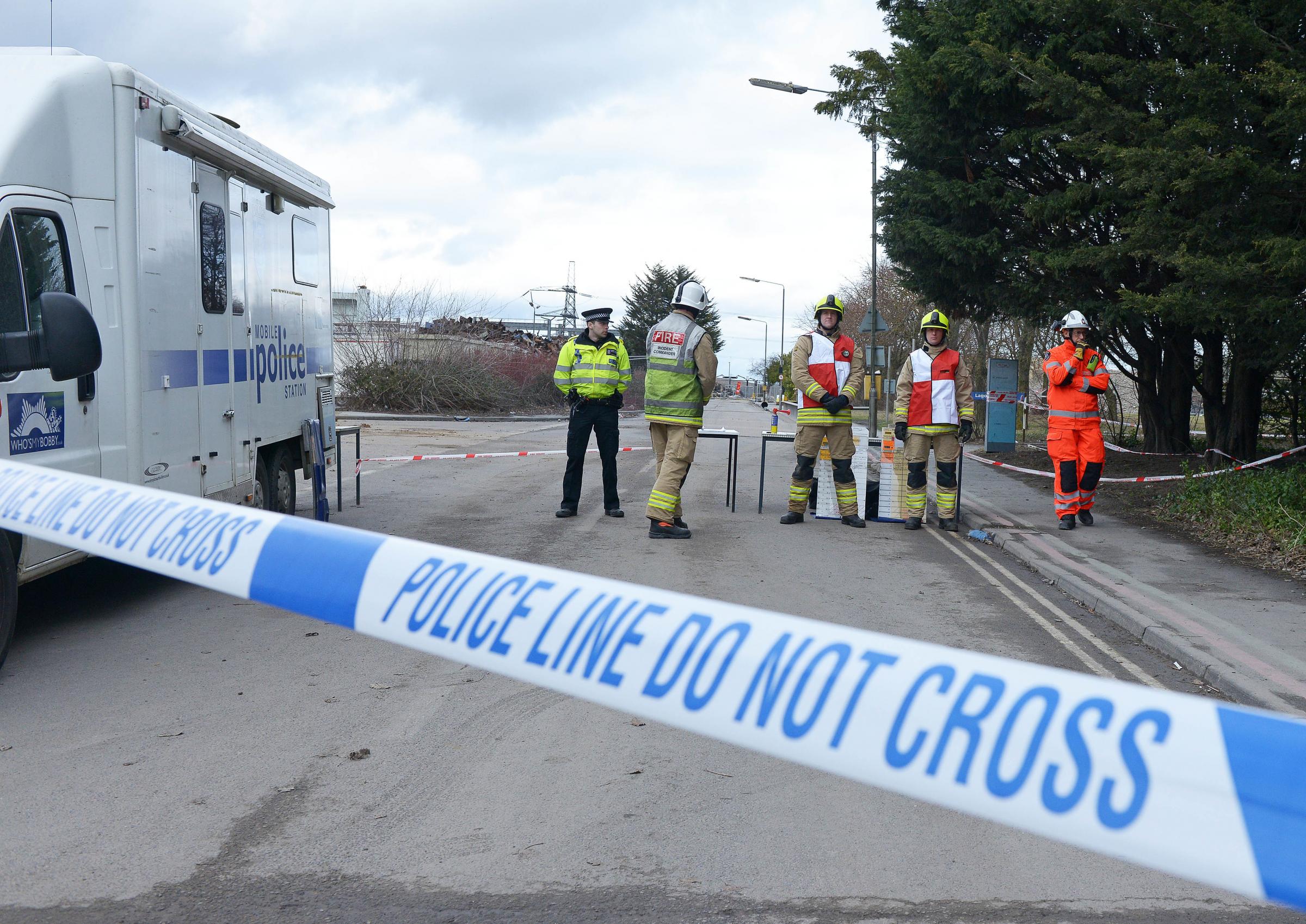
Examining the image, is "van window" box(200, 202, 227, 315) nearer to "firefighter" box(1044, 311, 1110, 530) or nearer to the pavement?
the pavement

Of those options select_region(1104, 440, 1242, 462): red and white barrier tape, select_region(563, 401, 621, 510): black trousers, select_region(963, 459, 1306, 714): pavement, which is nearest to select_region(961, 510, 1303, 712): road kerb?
select_region(963, 459, 1306, 714): pavement

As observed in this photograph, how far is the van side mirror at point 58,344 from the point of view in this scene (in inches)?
188

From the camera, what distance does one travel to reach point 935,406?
35.1ft

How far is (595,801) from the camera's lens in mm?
3975

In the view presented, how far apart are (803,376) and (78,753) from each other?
7825mm

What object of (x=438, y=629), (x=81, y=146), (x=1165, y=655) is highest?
(x=81, y=146)

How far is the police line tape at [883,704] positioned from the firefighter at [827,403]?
27.9ft

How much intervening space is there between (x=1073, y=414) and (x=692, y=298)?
391 cm

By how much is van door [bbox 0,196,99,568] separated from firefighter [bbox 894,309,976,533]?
722cm

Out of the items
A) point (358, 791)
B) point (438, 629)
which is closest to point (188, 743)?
point (358, 791)

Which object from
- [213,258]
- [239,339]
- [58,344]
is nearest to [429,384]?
[239,339]

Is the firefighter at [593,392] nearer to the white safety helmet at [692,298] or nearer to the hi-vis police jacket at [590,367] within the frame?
the hi-vis police jacket at [590,367]

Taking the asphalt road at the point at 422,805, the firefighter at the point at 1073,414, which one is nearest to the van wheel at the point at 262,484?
the asphalt road at the point at 422,805

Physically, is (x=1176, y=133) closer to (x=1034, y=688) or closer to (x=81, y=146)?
(x=81, y=146)
